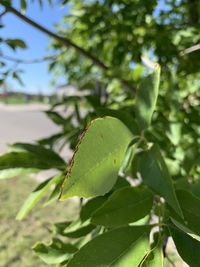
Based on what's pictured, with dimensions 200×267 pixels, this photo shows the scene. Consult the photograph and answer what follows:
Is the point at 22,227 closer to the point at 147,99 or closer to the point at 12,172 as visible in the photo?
the point at 12,172

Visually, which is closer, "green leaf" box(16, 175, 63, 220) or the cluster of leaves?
the cluster of leaves

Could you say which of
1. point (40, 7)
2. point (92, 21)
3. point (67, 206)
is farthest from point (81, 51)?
point (67, 206)

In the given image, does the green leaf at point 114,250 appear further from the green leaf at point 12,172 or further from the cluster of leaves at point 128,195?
the green leaf at point 12,172

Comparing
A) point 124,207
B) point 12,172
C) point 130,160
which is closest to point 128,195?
point 124,207

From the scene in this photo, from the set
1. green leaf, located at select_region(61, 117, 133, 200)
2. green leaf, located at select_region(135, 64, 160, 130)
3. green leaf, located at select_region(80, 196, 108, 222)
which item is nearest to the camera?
green leaf, located at select_region(61, 117, 133, 200)

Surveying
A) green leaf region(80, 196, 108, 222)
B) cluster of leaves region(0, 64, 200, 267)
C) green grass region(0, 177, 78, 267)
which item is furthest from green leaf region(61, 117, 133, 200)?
green grass region(0, 177, 78, 267)

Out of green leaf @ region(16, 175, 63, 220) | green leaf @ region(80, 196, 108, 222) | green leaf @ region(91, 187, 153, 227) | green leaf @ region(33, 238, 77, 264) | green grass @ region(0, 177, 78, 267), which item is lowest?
green grass @ region(0, 177, 78, 267)

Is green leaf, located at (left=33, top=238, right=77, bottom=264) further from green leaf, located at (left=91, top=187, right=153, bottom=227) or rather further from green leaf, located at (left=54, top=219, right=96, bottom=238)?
green leaf, located at (left=91, top=187, right=153, bottom=227)
